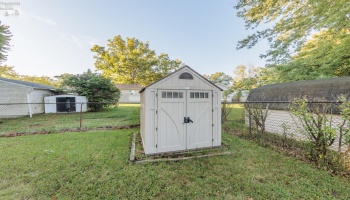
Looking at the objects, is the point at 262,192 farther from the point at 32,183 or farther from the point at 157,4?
the point at 157,4

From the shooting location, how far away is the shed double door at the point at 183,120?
3777 mm

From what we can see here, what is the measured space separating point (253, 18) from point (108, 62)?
79.0 feet

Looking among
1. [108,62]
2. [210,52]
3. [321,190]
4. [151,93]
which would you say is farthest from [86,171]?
[108,62]

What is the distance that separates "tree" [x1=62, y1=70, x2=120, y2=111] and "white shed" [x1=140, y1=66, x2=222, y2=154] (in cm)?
963

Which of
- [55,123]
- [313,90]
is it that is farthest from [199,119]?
[55,123]

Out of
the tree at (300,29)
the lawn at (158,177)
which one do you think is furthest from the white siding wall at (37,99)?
the tree at (300,29)

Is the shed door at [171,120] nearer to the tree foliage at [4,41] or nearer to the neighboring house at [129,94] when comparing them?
the tree foliage at [4,41]

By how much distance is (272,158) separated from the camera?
350cm

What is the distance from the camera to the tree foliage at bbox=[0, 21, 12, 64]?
305 inches

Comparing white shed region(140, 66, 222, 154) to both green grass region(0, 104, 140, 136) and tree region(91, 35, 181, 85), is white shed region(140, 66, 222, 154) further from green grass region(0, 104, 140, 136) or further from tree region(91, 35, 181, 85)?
tree region(91, 35, 181, 85)

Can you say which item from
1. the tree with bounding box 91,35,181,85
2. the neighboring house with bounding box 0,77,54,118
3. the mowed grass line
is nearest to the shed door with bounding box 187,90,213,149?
the mowed grass line

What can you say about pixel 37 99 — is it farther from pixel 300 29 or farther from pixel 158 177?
pixel 300 29

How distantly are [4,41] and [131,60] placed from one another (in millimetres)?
16672

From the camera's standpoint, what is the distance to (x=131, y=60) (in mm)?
24031
